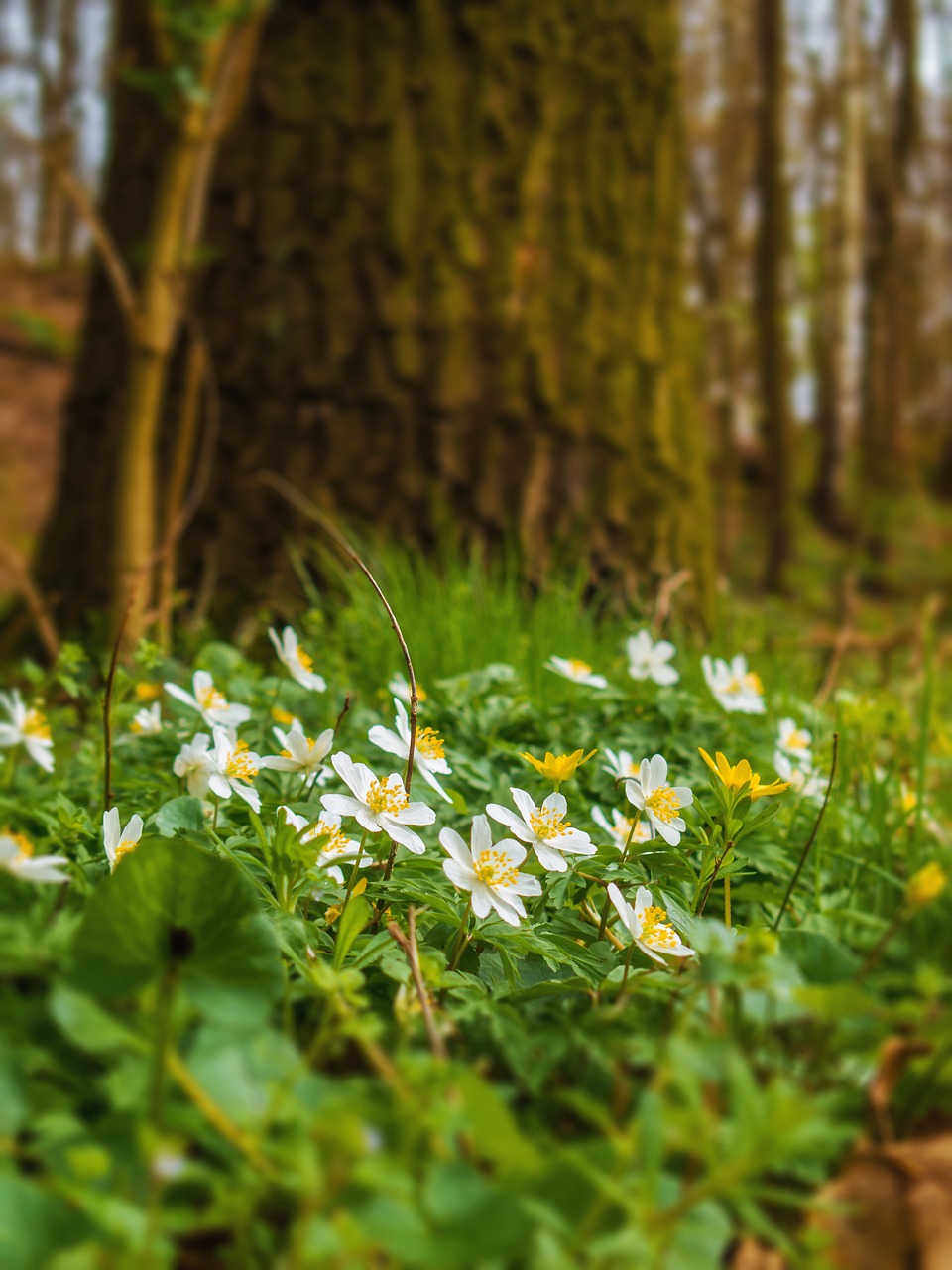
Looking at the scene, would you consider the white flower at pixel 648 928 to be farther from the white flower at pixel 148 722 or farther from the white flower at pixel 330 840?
the white flower at pixel 148 722

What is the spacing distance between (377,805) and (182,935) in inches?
9.0

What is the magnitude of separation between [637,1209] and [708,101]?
1833 cm

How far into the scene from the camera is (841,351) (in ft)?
38.9

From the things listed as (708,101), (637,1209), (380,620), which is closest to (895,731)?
(380,620)

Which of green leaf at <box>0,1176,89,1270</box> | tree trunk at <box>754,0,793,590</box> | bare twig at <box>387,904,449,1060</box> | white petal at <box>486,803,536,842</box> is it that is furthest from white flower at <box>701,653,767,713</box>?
tree trunk at <box>754,0,793,590</box>

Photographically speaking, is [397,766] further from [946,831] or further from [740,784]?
[946,831]

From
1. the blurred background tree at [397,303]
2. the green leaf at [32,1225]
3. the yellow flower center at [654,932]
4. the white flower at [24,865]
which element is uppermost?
the blurred background tree at [397,303]

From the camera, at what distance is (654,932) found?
0.82m

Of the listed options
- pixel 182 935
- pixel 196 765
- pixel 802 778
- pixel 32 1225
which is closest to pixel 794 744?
pixel 802 778

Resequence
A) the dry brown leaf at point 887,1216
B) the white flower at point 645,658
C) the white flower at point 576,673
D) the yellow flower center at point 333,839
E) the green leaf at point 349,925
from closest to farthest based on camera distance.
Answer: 1. the dry brown leaf at point 887,1216
2. the green leaf at point 349,925
3. the yellow flower center at point 333,839
4. the white flower at point 576,673
5. the white flower at point 645,658

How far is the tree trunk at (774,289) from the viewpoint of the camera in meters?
9.76

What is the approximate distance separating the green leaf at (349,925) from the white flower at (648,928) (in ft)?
0.64

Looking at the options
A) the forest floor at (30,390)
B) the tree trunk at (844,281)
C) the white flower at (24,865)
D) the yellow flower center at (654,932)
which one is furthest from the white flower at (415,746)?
the tree trunk at (844,281)

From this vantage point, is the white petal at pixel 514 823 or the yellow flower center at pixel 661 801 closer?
the white petal at pixel 514 823
